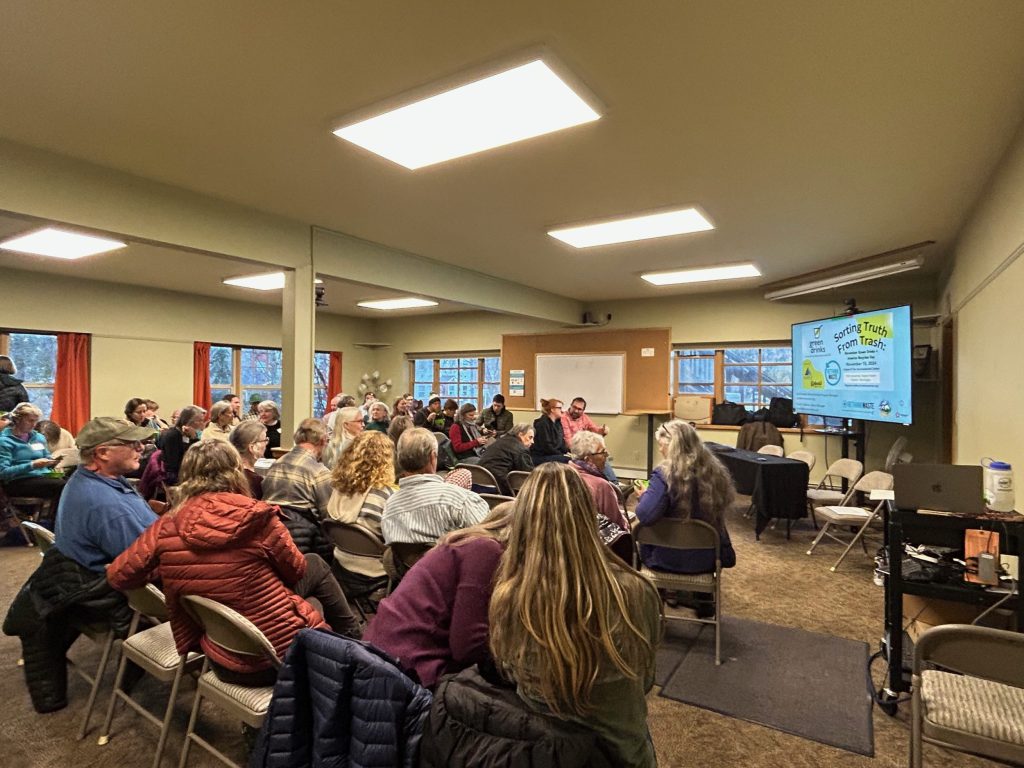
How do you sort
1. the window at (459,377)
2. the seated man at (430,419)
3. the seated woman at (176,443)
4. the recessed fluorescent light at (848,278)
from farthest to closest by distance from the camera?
1. the window at (459,377)
2. the seated man at (430,419)
3. the recessed fluorescent light at (848,278)
4. the seated woman at (176,443)

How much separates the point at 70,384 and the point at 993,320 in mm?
9139

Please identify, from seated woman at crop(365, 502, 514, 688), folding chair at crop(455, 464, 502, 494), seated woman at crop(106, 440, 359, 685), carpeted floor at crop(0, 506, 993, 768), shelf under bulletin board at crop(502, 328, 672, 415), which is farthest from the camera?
shelf under bulletin board at crop(502, 328, 672, 415)

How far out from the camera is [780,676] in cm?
285

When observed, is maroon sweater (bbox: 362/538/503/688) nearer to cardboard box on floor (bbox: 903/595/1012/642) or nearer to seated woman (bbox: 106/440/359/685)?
seated woman (bbox: 106/440/359/685)

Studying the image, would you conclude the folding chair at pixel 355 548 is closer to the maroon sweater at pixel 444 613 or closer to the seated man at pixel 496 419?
the maroon sweater at pixel 444 613

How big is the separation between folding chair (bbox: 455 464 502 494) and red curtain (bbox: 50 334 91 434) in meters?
5.64

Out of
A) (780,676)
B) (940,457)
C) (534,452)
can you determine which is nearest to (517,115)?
(780,676)

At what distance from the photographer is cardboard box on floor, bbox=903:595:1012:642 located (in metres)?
2.68

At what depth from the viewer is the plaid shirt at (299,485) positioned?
2.95 m

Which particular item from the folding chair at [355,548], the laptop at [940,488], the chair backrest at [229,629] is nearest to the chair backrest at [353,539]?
the folding chair at [355,548]

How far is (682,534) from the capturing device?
2.99m

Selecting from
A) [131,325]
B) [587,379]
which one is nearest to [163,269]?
[131,325]

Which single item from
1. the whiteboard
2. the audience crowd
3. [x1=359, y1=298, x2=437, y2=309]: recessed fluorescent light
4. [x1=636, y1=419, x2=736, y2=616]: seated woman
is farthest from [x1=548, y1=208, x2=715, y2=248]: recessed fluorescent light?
[x1=359, y1=298, x2=437, y2=309]: recessed fluorescent light

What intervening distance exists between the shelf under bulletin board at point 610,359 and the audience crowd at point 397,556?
13.7 ft
